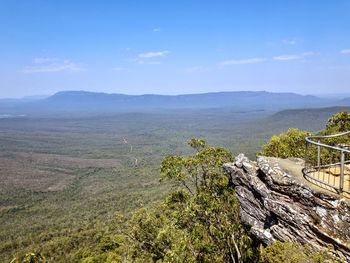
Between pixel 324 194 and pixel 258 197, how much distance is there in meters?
3.76

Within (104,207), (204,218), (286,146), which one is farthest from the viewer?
(104,207)

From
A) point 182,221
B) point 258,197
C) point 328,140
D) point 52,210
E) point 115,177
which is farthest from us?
point 115,177

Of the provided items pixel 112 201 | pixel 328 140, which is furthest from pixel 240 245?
pixel 112 201

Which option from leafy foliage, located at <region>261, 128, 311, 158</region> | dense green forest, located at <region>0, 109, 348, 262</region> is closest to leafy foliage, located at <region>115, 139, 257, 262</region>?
dense green forest, located at <region>0, 109, 348, 262</region>

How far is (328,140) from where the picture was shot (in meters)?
23.8

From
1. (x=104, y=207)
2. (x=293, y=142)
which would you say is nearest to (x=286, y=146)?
(x=293, y=142)

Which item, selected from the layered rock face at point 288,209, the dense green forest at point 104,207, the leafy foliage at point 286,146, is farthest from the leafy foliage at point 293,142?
the layered rock face at point 288,209

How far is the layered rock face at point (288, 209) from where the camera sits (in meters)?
9.78

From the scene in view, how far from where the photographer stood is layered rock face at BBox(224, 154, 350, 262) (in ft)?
32.1

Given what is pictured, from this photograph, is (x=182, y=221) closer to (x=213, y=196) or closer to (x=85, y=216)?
(x=213, y=196)

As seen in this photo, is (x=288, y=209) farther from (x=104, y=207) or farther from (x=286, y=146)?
(x=104, y=207)

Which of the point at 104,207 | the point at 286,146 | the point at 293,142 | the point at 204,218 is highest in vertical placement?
the point at 293,142

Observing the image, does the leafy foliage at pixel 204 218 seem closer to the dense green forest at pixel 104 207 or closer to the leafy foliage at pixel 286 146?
the dense green forest at pixel 104 207

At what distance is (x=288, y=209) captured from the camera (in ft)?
37.4
